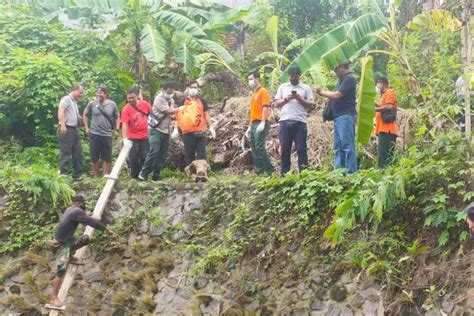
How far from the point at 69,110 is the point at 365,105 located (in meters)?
4.78

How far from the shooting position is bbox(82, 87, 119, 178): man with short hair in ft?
35.9

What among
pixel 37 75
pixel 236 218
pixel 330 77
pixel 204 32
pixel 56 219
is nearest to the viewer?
pixel 236 218

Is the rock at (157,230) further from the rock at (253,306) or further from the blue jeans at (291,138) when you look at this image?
the rock at (253,306)

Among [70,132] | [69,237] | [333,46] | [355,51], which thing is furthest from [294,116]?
[70,132]

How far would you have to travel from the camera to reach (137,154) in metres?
11.0

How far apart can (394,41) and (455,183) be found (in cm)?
499

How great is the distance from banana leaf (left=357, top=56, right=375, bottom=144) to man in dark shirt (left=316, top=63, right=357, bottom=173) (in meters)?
0.43

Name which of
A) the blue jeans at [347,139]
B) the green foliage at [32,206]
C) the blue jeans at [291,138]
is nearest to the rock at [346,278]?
the blue jeans at [347,139]

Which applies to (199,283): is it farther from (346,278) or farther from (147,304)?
(346,278)

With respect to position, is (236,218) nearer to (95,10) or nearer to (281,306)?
(281,306)

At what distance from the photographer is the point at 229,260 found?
28.7 feet

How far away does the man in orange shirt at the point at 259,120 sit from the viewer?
32.9 feet

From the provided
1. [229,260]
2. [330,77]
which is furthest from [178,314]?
[330,77]

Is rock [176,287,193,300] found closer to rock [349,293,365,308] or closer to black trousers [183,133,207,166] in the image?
rock [349,293,365,308]
